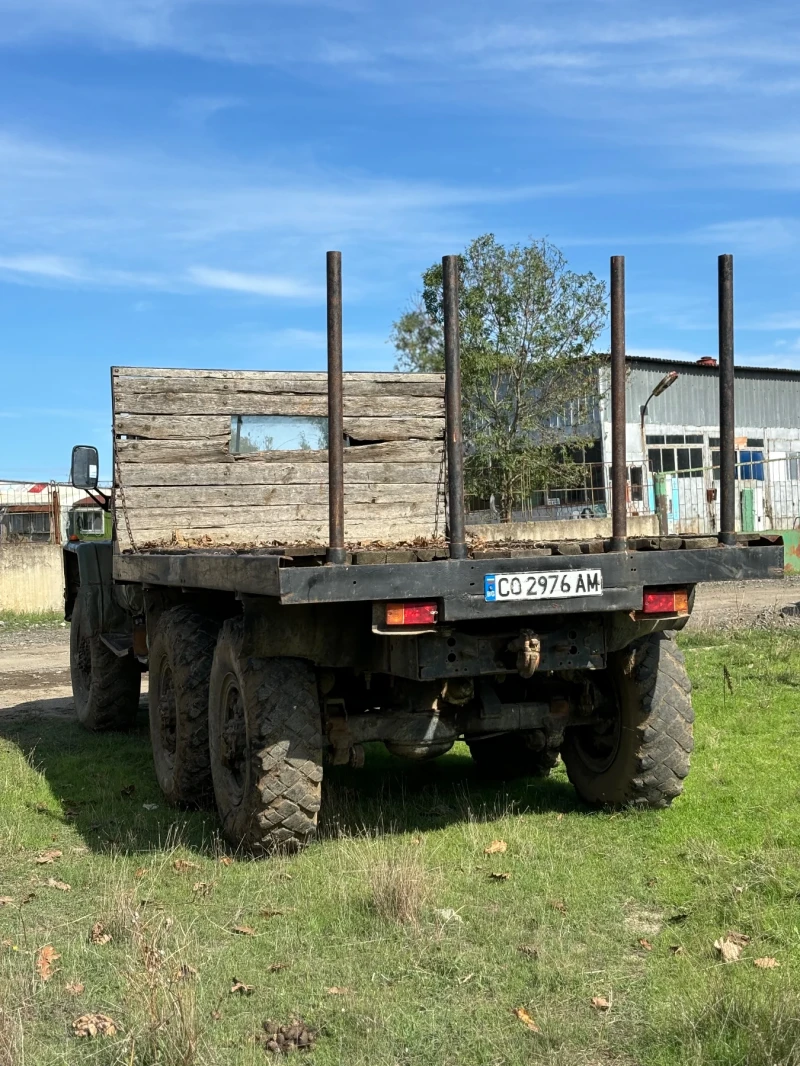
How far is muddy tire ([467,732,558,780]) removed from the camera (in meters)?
6.66

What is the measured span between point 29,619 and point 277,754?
13.9m

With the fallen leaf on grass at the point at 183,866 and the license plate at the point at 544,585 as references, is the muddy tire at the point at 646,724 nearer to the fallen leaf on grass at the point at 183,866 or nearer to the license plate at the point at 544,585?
the license plate at the point at 544,585

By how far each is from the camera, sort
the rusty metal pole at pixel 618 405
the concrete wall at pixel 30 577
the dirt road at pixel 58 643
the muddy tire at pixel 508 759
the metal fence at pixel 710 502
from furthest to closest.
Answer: the metal fence at pixel 710 502, the concrete wall at pixel 30 577, the dirt road at pixel 58 643, the muddy tire at pixel 508 759, the rusty metal pole at pixel 618 405

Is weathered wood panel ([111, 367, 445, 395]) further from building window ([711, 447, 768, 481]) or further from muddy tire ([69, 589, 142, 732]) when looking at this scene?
building window ([711, 447, 768, 481])

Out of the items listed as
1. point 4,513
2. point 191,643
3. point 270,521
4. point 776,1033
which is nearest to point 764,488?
point 4,513

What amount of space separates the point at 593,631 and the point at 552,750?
98 cm

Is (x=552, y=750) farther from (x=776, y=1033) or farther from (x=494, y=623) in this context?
(x=776, y=1033)

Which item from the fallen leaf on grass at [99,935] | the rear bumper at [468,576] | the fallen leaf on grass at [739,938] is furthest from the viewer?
the rear bumper at [468,576]

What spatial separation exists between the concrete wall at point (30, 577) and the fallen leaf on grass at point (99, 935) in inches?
592

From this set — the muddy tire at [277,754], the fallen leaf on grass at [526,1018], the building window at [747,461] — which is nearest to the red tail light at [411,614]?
the muddy tire at [277,754]

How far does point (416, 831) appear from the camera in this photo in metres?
5.51

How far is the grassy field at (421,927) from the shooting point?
3238mm

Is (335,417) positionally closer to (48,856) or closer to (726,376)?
(726,376)

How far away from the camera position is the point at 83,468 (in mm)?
7758
